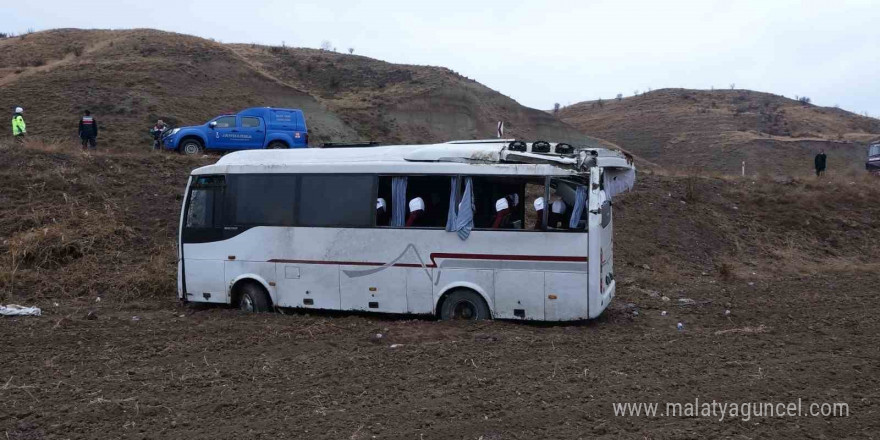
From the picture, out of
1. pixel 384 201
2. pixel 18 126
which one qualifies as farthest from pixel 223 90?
pixel 384 201

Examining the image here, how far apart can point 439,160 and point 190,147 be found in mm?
15443

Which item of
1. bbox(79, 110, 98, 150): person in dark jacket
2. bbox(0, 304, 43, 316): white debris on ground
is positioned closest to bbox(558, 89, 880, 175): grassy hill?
bbox(79, 110, 98, 150): person in dark jacket

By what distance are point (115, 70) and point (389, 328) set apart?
109 feet

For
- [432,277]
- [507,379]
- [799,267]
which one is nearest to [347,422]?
[507,379]

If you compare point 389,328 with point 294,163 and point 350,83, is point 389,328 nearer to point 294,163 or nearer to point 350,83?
point 294,163

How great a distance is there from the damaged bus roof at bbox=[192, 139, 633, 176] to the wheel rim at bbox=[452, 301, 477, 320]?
189 cm

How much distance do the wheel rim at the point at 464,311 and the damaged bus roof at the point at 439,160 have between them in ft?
6.19

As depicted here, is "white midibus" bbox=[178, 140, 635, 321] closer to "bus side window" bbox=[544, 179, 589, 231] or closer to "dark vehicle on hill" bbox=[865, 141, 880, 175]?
"bus side window" bbox=[544, 179, 589, 231]

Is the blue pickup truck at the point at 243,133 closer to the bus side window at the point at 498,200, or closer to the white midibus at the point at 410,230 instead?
the white midibus at the point at 410,230

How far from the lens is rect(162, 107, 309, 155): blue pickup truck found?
23.1 m

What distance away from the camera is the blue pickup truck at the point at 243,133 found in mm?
23125

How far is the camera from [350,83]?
47.6 m

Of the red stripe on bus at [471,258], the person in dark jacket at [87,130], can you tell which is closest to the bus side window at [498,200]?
the red stripe on bus at [471,258]

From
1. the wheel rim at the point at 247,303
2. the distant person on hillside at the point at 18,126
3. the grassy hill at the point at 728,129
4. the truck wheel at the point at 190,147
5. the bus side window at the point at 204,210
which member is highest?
the grassy hill at the point at 728,129
